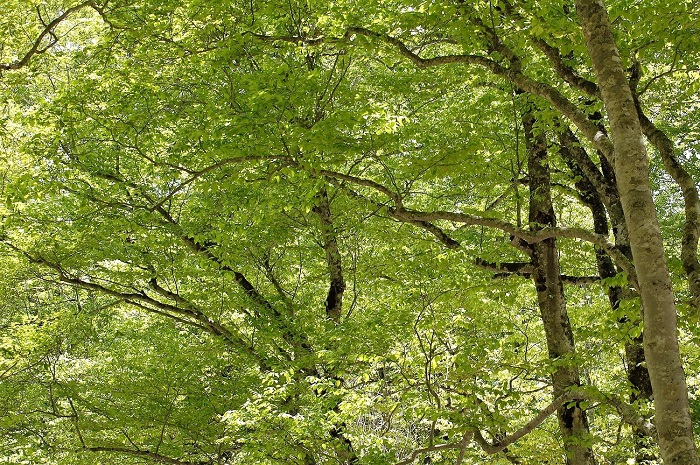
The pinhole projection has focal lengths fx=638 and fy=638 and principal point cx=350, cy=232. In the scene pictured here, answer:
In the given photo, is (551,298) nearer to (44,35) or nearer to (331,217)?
(331,217)

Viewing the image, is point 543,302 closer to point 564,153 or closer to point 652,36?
point 564,153

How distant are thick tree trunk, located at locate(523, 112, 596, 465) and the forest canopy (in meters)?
0.04

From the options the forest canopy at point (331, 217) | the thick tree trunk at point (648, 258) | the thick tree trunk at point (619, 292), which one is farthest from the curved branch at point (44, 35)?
the thick tree trunk at point (619, 292)

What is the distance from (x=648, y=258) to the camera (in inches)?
143

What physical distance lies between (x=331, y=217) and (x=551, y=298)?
344 cm

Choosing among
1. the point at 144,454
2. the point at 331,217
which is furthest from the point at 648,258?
the point at 144,454

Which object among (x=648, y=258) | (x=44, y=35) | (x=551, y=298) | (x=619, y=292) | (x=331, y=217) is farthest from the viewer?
(x=331, y=217)

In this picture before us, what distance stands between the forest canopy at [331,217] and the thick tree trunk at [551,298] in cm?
4

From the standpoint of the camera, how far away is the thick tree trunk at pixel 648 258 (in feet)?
11.3

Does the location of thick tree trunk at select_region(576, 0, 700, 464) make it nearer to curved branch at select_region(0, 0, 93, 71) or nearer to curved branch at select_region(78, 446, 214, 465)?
curved branch at select_region(0, 0, 93, 71)

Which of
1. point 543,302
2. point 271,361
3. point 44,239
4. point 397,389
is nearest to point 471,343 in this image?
point 397,389

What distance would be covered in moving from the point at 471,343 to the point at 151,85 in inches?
186

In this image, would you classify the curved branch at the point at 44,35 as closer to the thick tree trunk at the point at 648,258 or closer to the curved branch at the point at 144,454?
the thick tree trunk at the point at 648,258

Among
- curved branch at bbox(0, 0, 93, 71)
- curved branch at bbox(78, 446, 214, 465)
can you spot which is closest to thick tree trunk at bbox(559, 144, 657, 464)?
curved branch at bbox(78, 446, 214, 465)
